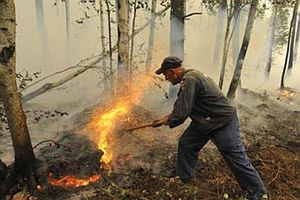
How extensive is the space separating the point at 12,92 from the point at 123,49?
14.8 ft

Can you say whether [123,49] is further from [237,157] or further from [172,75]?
[237,157]

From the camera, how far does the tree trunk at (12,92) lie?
194 inches

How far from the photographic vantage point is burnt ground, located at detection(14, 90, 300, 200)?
5.22m

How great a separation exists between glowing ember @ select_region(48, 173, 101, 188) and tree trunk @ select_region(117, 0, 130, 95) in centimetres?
400

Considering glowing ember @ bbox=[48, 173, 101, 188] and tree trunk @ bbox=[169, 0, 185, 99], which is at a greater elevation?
tree trunk @ bbox=[169, 0, 185, 99]

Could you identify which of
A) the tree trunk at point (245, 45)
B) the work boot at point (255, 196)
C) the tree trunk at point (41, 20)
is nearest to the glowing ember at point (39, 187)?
the work boot at point (255, 196)

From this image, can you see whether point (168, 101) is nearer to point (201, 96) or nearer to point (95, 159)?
point (95, 159)

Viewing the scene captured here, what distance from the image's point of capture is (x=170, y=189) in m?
5.26

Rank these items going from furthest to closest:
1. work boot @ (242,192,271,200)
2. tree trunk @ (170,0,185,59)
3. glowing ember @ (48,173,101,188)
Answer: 1. tree trunk @ (170,0,185,59)
2. glowing ember @ (48,173,101,188)
3. work boot @ (242,192,271,200)

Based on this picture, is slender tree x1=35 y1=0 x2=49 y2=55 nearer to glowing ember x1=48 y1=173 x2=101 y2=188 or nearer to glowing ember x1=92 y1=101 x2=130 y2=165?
glowing ember x1=92 y1=101 x2=130 y2=165

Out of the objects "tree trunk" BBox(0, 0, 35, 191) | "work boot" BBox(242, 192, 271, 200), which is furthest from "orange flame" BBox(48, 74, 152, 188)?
"work boot" BBox(242, 192, 271, 200)

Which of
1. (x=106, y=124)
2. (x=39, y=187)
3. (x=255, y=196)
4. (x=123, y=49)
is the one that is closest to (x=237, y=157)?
(x=255, y=196)

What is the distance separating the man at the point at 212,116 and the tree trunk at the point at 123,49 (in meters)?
4.30

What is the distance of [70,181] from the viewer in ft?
18.8
